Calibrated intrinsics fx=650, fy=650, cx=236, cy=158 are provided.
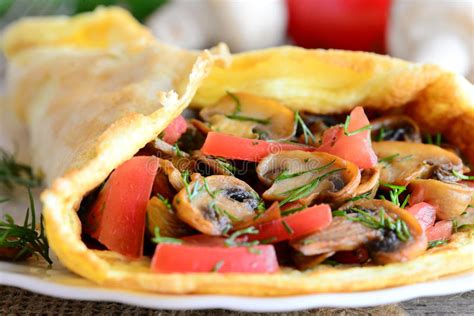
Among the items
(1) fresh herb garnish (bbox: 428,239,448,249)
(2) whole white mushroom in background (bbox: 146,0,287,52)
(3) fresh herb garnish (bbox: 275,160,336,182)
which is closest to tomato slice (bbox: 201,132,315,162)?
(3) fresh herb garnish (bbox: 275,160,336,182)

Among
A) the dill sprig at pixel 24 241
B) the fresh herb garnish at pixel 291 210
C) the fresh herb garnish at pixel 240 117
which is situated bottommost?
the dill sprig at pixel 24 241

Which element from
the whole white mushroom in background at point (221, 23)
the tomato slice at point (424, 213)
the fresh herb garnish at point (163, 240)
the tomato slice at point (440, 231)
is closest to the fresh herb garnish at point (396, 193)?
the tomato slice at point (424, 213)

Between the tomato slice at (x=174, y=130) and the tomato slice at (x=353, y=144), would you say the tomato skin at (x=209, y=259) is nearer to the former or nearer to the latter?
the tomato slice at (x=353, y=144)

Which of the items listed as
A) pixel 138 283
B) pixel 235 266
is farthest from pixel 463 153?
pixel 138 283

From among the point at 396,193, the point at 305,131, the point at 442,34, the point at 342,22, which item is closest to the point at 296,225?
the point at 396,193

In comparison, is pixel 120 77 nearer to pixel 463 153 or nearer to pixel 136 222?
pixel 136 222

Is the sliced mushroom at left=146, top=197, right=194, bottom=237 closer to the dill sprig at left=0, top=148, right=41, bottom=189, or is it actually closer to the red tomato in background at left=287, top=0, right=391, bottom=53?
the dill sprig at left=0, top=148, right=41, bottom=189
